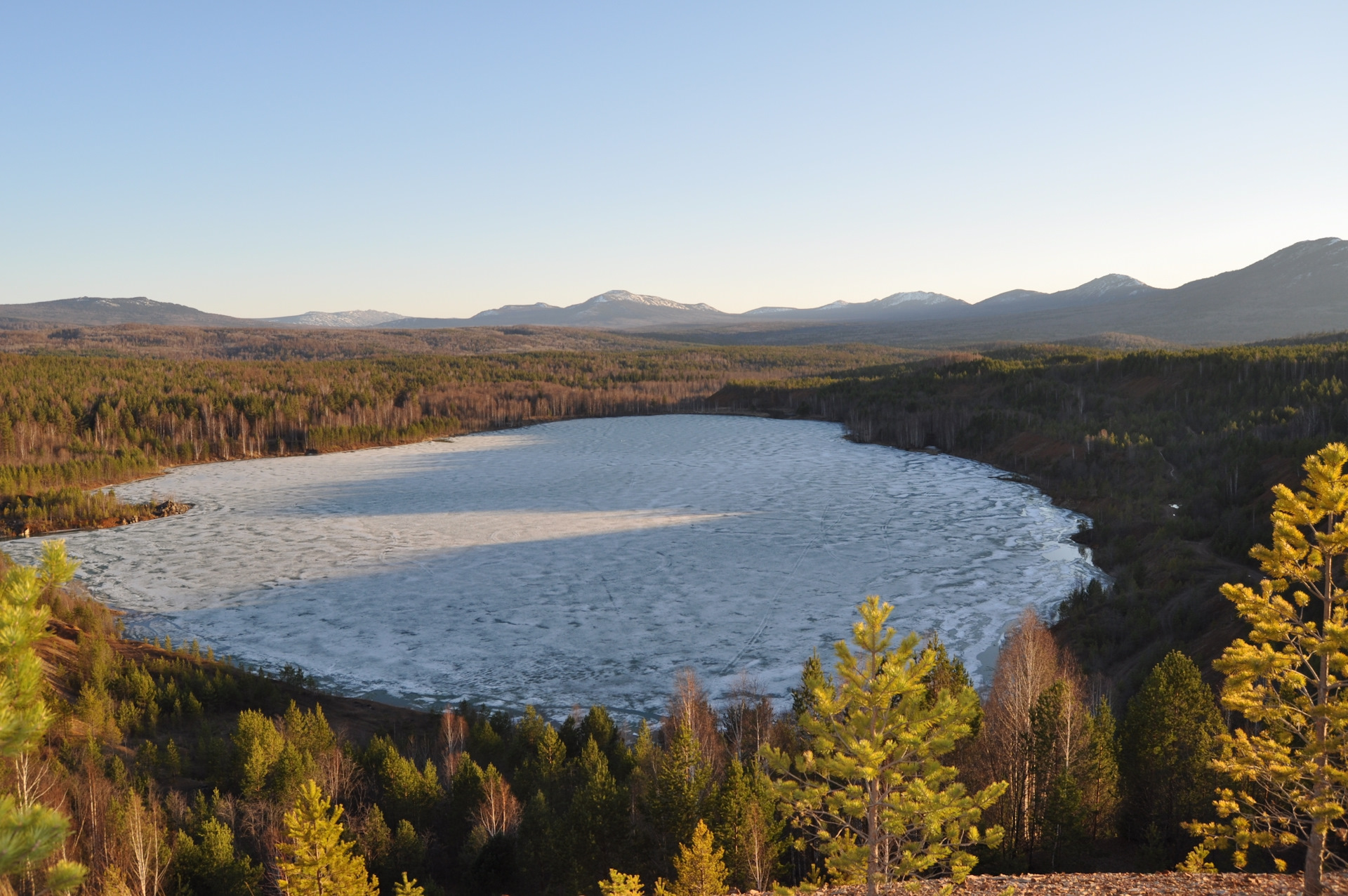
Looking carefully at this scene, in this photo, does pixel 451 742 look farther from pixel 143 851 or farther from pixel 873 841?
pixel 873 841

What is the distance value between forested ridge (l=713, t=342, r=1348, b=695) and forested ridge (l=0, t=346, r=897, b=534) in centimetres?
2368

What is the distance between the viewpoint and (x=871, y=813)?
6.01 meters

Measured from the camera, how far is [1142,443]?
3569cm

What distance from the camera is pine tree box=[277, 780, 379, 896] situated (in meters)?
6.60

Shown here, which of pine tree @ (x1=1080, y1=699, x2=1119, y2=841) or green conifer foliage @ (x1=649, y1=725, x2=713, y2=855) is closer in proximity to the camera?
green conifer foliage @ (x1=649, y1=725, x2=713, y2=855)

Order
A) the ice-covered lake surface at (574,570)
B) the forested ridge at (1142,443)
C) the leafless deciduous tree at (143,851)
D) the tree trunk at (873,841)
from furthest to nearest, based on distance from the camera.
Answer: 1. the forested ridge at (1142,443)
2. the ice-covered lake surface at (574,570)
3. the leafless deciduous tree at (143,851)
4. the tree trunk at (873,841)

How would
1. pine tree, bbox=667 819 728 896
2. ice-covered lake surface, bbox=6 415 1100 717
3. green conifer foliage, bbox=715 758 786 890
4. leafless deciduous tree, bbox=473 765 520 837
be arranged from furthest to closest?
ice-covered lake surface, bbox=6 415 1100 717
leafless deciduous tree, bbox=473 765 520 837
green conifer foliage, bbox=715 758 786 890
pine tree, bbox=667 819 728 896

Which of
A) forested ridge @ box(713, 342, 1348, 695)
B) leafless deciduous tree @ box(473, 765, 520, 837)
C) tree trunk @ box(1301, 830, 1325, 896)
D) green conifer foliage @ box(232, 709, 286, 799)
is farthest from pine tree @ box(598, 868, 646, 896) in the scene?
forested ridge @ box(713, 342, 1348, 695)

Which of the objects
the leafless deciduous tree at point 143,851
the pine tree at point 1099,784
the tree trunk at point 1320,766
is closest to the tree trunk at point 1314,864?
the tree trunk at point 1320,766

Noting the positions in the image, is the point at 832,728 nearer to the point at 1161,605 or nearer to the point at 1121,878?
the point at 1121,878

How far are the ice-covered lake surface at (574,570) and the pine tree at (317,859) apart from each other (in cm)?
764

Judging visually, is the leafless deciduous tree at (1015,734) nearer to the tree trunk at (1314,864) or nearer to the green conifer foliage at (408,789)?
the tree trunk at (1314,864)

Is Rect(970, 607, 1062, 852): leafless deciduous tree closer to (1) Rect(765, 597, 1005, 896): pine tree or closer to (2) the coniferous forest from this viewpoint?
(2) the coniferous forest

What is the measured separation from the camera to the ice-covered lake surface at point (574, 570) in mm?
16547
